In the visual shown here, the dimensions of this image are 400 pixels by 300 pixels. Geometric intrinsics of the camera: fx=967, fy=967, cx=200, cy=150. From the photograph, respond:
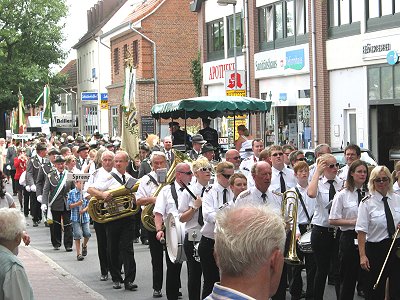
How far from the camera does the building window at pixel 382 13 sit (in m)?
27.6

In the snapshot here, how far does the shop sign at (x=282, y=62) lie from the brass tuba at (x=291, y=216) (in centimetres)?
2313

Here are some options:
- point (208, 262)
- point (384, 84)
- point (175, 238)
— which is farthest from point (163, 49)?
point (208, 262)

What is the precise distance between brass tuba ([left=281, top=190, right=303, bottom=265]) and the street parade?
0.02 meters

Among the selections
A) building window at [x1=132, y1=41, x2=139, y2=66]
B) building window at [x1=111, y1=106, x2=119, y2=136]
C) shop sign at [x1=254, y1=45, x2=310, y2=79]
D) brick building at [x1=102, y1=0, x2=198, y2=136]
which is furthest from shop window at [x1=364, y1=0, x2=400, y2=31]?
building window at [x1=111, y1=106, x2=119, y2=136]

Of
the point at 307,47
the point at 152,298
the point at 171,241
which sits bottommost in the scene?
the point at 152,298

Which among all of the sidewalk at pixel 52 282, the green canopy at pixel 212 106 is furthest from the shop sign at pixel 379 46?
the sidewalk at pixel 52 282

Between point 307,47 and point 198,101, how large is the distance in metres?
13.7

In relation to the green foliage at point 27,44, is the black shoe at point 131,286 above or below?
below

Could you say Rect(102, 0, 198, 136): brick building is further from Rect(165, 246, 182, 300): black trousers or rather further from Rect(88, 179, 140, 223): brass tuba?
Rect(165, 246, 182, 300): black trousers

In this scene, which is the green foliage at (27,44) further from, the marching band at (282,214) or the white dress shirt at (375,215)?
the white dress shirt at (375,215)

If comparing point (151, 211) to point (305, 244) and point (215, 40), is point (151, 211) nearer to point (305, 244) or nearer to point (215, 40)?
point (305, 244)

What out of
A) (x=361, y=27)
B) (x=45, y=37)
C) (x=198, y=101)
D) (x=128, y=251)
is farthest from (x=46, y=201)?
(x=45, y=37)

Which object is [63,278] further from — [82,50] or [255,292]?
[82,50]

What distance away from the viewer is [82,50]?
74000mm
